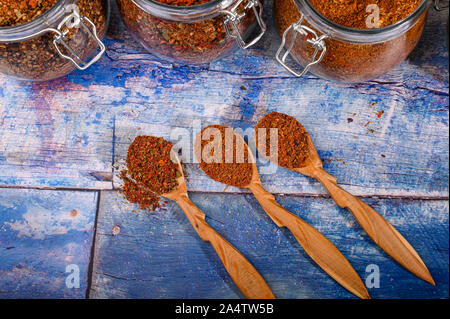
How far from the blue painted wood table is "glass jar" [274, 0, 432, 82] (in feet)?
0.50

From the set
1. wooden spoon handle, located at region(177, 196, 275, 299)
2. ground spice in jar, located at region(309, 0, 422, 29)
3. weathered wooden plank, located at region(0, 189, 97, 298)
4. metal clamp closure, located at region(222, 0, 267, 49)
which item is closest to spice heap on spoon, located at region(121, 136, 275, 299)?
wooden spoon handle, located at region(177, 196, 275, 299)

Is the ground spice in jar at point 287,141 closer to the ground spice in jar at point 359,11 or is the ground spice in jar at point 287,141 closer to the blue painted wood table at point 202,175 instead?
the blue painted wood table at point 202,175

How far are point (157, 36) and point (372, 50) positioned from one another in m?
0.51

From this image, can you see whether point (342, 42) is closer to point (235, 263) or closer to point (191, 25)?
point (191, 25)

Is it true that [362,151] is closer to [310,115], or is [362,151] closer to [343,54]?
[310,115]

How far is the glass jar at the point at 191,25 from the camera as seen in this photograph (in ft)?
2.75

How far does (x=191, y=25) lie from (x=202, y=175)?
0.43 m

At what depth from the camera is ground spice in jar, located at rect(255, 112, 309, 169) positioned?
42.6 inches

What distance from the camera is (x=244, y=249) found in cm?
109

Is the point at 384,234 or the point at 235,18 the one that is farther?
the point at 384,234

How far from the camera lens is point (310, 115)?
1.12 m

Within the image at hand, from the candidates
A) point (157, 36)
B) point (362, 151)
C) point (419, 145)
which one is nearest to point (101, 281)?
point (157, 36)

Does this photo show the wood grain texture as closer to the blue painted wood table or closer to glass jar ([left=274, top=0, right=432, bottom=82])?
the blue painted wood table

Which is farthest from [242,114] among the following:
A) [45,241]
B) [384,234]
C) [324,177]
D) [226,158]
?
[45,241]
